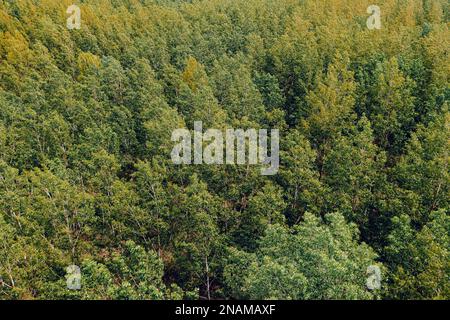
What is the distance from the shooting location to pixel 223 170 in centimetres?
4553

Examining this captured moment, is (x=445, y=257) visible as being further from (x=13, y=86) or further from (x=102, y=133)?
(x=13, y=86)

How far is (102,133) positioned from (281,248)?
103 feet

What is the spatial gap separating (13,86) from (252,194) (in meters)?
45.1

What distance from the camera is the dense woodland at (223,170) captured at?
110ft

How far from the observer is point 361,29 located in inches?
3194

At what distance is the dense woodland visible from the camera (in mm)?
33500

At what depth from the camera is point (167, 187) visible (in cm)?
4566
